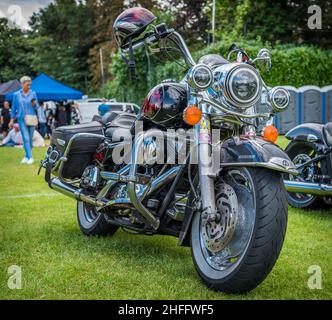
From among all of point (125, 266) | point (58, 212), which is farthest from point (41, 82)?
point (125, 266)

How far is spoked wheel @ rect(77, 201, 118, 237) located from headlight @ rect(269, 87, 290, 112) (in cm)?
207

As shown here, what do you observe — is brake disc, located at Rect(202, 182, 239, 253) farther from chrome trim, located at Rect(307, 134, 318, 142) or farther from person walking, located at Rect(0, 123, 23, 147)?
person walking, located at Rect(0, 123, 23, 147)

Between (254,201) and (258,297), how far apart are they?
2.15 feet

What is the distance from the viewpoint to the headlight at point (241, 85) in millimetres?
3395

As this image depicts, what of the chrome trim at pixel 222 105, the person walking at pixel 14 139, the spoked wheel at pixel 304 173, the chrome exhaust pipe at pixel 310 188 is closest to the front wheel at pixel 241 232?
the chrome trim at pixel 222 105

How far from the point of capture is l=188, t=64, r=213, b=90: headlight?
11.3ft

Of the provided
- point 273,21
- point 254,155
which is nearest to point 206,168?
point 254,155

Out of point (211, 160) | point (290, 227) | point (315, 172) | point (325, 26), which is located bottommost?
point (290, 227)

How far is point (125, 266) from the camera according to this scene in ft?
13.7

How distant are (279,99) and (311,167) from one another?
284cm

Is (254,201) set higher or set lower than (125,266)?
higher

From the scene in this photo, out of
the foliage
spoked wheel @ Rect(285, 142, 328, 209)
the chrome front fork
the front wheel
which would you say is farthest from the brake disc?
the foliage

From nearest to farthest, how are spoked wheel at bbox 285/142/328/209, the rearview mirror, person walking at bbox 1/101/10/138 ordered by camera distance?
1. the rearview mirror
2. spoked wheel at bbox 285/142/328/209
3. person walking at bbox 1/101/10/138
